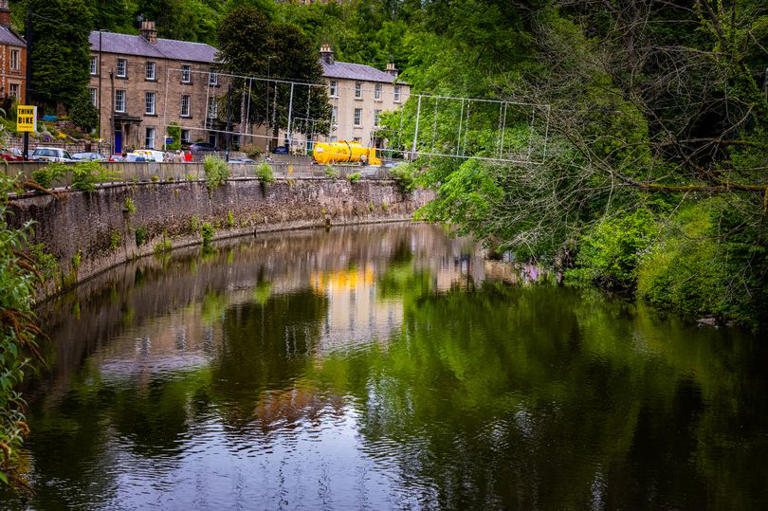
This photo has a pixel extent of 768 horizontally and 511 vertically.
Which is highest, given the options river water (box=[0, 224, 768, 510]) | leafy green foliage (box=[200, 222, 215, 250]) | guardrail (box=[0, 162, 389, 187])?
guardrail (box=[0, 162, 389, 187])

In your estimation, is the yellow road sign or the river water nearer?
the river water

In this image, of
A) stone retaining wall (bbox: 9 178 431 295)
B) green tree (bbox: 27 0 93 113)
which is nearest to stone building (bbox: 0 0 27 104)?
green tree (bbox: 27 0 93 113)

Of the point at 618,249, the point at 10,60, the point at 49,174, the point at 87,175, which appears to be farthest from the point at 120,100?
the point at 618,249

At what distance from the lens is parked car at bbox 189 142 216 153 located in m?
64.2

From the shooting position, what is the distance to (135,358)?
22.0m

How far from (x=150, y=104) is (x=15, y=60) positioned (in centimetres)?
1065

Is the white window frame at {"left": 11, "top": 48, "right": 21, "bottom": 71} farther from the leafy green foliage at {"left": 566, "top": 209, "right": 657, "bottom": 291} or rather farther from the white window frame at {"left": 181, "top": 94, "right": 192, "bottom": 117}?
the leafy green foliage at {"left": 566, "top": 209, "right": 657, "bottom": 291}

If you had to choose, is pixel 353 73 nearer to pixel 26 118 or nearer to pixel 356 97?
pixel 356 97

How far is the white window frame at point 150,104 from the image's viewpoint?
67669 millimetres

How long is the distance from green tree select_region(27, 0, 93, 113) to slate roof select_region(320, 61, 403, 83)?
19.3 metres

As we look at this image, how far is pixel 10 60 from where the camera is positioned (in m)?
59.0

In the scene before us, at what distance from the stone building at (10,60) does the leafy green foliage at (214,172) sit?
20736mm

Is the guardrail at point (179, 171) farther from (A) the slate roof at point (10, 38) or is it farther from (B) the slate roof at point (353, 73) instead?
(B) the slate roof at point (353, 73)

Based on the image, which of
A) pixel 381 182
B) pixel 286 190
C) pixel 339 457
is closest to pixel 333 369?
pixel 339 457
